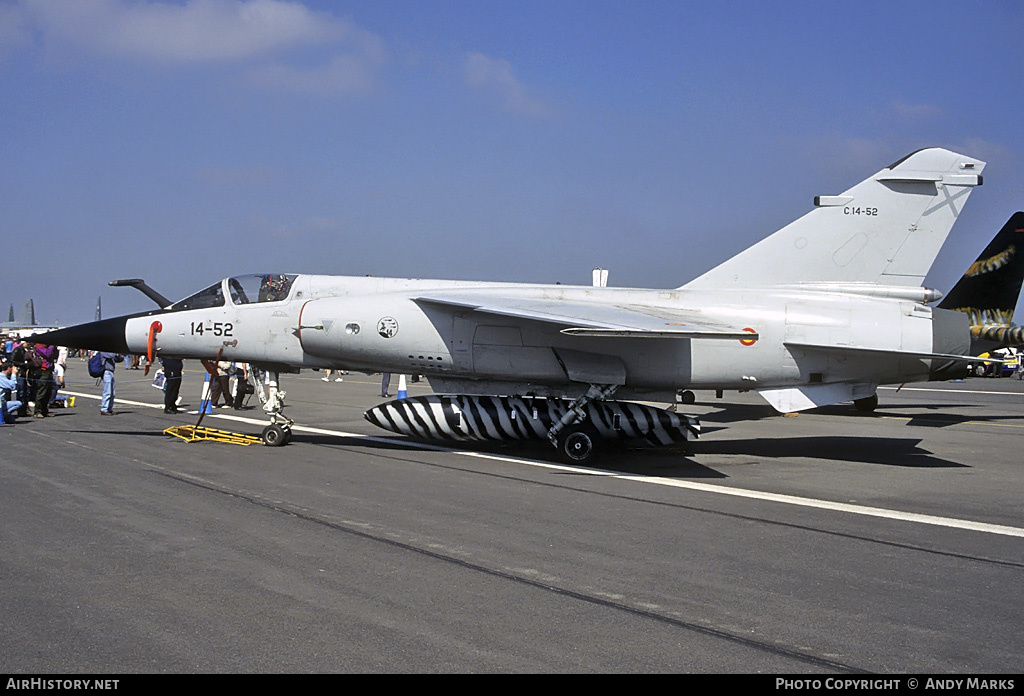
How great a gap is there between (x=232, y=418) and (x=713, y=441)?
10327 mm

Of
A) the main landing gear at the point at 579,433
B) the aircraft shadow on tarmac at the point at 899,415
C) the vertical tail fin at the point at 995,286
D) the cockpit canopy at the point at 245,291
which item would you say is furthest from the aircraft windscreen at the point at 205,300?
the vertical tail fin at the point at 995,286

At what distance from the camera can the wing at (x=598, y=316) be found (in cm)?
985

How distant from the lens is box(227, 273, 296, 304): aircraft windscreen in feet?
41.0

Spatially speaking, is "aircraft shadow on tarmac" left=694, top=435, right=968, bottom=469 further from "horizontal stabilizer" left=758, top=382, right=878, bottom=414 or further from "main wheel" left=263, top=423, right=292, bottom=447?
"main wheel" left=263, top=423, right=292, bottom=447

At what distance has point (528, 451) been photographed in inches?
487

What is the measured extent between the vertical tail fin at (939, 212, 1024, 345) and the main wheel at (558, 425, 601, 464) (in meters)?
12.1

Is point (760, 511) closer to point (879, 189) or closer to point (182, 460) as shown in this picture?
point (879, 189)

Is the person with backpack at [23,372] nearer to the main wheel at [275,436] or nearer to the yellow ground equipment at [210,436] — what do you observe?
the yellow ground equipment at [210,436]

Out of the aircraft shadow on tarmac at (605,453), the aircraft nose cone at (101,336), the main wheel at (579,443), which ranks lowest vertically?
the aircraft shadow on tarmac at (605,453)

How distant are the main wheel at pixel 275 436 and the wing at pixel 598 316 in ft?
10.1

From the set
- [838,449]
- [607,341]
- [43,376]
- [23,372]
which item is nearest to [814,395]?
[838,449]

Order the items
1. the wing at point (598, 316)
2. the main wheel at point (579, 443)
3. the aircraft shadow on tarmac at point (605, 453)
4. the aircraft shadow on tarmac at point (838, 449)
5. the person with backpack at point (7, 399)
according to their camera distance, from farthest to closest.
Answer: the person with backpack at point (7, 399) < the aircraft shadow on tarmac at point (838, 449) < the main wheel at point (579, 443) < the aircraft shadow on tarmac at point (605, 453) < the wing at point (598, 316)

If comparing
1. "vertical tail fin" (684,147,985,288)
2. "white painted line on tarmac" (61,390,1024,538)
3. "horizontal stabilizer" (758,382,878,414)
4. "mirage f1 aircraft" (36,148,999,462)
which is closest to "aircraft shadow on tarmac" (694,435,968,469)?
"horizontal stabilizer" (758,382,878,414)

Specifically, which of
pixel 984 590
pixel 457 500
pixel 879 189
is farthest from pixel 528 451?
pixel 984 590
